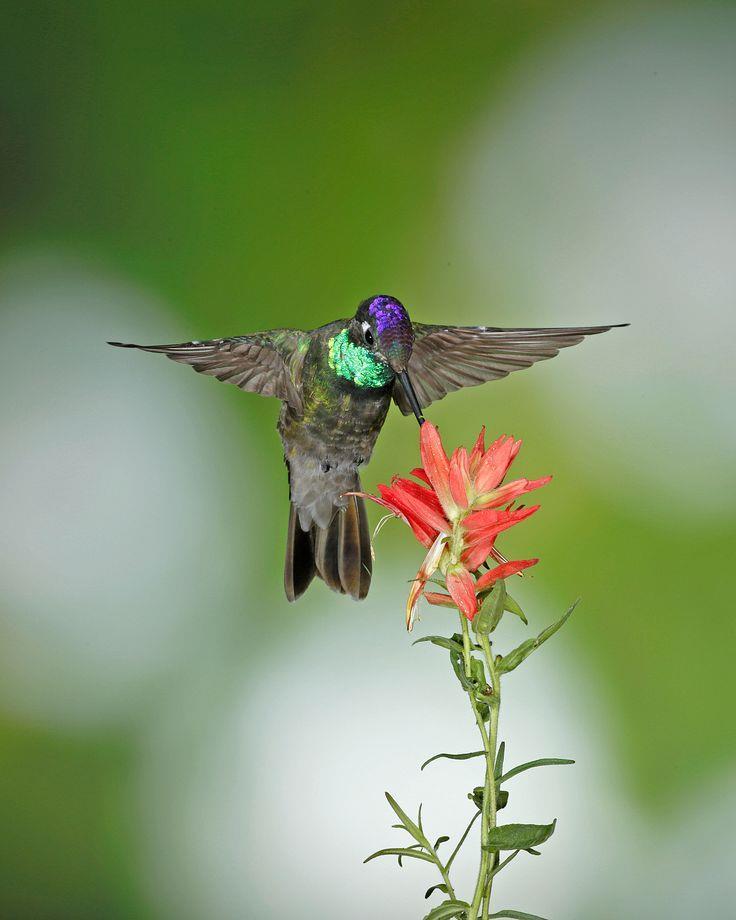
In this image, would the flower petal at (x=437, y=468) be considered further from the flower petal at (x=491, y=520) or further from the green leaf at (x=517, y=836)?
the green leaf at (x=517, y=836)

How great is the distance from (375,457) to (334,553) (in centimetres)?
54

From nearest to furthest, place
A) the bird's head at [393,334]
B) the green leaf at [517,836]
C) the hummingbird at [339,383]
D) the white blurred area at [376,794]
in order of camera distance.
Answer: the green leaf at [517,836], the bird's head at [393,334], the hummingbird at [339,383], the white blurred area at [376,794]

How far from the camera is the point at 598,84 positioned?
1510mm

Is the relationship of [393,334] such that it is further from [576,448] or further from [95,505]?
[95,505]

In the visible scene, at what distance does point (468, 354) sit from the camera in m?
0.89

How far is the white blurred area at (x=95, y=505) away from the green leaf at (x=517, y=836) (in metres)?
1.06

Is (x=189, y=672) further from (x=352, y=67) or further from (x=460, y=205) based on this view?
(x=352, y=67)

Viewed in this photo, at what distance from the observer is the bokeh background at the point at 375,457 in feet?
4.90

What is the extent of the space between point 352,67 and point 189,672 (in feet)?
3.38

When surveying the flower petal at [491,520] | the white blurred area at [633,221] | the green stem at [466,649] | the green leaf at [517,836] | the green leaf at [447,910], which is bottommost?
the green leaf at [447,910]

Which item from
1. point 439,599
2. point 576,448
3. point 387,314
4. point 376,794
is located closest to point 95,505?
point 376,794

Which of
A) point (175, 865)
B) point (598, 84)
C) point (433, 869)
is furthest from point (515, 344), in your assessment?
point (175, 865)

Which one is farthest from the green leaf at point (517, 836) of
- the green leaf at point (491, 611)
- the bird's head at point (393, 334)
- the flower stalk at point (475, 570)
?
the bird's head at point (393, 334)

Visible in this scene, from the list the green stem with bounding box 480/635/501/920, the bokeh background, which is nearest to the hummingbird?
the green stem with bounding box 480/635/501/920
